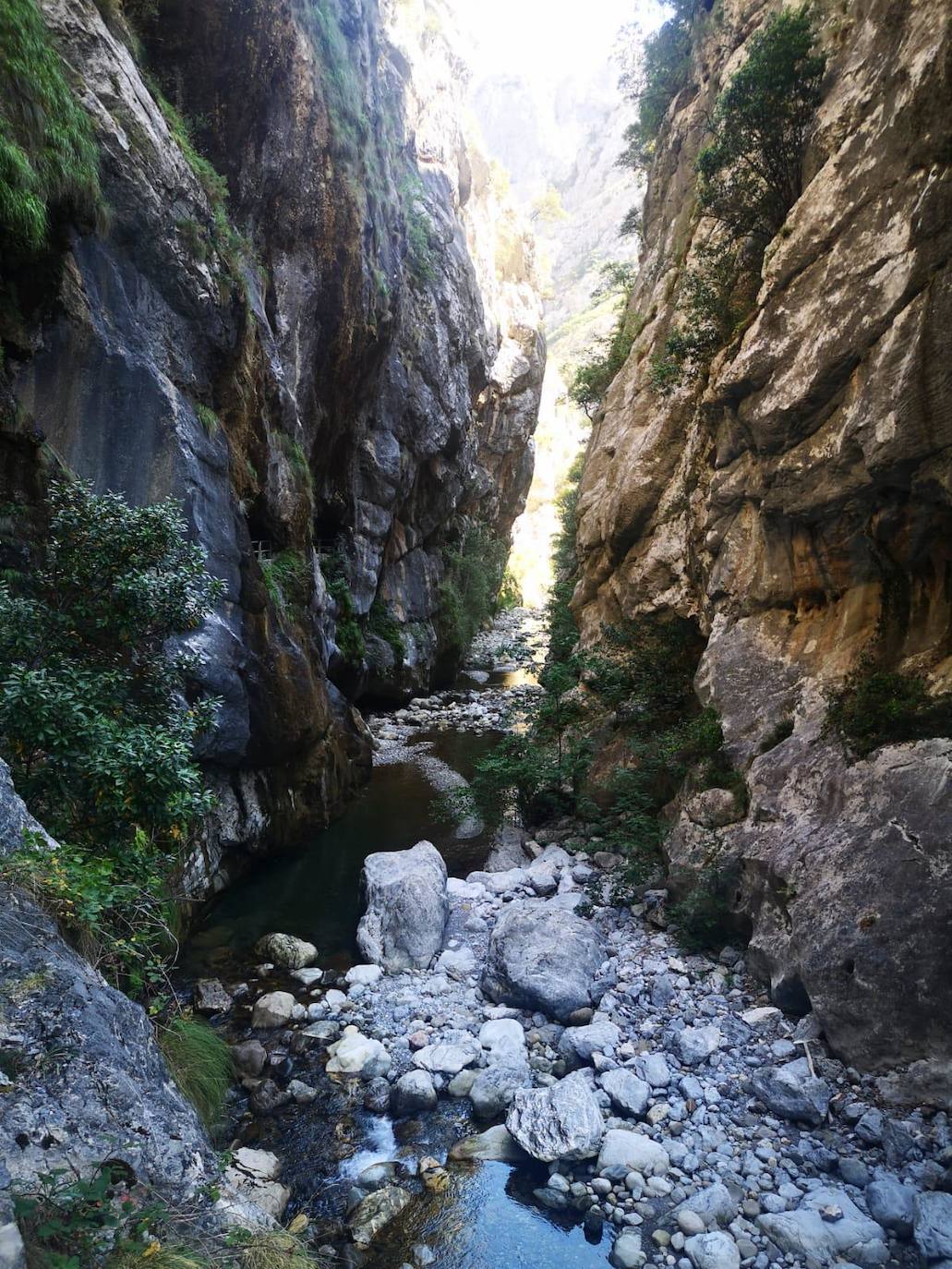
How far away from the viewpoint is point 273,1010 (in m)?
7.07

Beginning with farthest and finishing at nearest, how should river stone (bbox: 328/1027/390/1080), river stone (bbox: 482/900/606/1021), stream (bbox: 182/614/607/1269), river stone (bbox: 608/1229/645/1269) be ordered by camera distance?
river stone (bbox: 482/900/606/1021) → river stone (bbox: 328/1027/390/1080) → stream (bbox: 182/614/607/1269) → river stone (bbox: 608/1229/645/1269)

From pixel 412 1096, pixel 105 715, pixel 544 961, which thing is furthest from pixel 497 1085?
pixel 105 715

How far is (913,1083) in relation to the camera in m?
4.86

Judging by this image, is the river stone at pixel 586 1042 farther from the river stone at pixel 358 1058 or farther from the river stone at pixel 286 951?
the river stone at pixel 286 951

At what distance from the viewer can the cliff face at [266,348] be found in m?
8.22

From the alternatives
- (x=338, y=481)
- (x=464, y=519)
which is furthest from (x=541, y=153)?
(x=338, y=481)

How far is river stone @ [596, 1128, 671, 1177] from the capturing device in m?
4.95

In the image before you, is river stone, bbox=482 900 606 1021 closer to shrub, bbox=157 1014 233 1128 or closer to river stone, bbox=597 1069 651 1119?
river stone, bbox=597 1069 651 1119

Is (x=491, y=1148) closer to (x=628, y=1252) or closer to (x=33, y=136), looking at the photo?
(x=628, y=1252)

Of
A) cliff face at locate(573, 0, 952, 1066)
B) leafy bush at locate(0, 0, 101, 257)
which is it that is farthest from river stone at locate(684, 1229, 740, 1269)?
leafy bush at locate(0, 0, 101, 257)

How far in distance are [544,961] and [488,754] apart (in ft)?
18.0

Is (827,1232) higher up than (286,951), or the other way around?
(286,951)

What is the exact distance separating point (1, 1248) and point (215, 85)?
51.2 feet

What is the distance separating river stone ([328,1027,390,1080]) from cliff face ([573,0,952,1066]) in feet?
12.6
